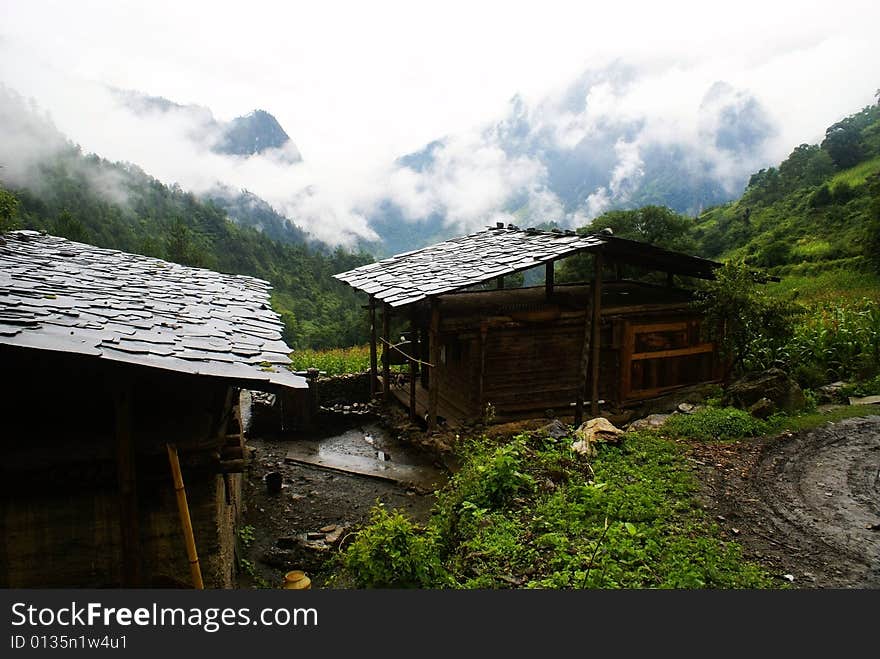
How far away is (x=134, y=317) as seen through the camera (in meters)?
5.88

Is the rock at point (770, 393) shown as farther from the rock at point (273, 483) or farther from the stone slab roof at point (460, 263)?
the rock at point (273, 483)

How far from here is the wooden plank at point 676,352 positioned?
1518cm

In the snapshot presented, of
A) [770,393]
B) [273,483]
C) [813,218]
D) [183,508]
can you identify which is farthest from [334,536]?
[813,218]

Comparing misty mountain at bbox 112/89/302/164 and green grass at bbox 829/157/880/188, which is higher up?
misty mountain at bbox 112/89/302/164

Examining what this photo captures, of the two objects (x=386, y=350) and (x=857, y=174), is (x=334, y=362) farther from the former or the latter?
(x=857, y=174)

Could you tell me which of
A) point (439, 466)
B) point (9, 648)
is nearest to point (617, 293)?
point (439, 466)

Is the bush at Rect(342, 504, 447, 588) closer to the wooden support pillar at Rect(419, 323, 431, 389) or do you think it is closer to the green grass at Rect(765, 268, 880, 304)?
the wooden support pillar at Rect(419, 323, 431, 389)

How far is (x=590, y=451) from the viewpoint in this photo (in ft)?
32.3

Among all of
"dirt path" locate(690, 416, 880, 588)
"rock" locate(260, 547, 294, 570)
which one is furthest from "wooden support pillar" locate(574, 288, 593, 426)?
"rock" locate(260, 547, 294, 570)

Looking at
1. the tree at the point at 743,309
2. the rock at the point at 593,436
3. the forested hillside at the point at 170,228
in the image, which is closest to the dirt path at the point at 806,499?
the rock at the point at 593,436

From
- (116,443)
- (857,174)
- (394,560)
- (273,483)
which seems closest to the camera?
(116,443)

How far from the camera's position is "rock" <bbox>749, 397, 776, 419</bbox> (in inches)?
480

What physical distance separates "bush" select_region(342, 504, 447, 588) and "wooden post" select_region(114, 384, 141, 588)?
2035mm

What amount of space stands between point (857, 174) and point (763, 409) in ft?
153
